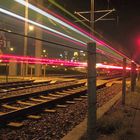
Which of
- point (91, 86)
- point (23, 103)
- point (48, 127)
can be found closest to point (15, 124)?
point (48, 127)

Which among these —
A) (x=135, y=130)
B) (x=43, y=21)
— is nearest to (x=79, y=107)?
(x=135, y=130)

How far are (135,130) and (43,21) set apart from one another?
1326 inches

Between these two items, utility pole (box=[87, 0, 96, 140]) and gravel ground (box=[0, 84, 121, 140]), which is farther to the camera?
gravel ground (box=[0, 84, 121, 140])

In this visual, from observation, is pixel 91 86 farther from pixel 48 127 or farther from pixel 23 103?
pixel 23 103

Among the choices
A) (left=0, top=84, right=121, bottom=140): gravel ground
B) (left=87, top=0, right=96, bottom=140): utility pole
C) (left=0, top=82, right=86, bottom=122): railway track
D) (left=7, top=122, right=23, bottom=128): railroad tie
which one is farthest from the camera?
(left=0, top=82, right=86, bottom=122): railway track

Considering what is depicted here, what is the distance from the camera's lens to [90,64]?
194 inches

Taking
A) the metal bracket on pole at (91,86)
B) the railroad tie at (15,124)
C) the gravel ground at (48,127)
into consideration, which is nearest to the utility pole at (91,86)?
the metal bracket on pole at (91,86)

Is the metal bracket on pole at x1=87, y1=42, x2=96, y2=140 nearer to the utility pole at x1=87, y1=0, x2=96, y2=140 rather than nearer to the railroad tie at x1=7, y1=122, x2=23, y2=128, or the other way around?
the utility pole at x1=87, y1=0, x2=96, y2=140

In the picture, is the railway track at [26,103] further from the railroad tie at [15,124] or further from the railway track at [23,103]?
the railroad tie at [15,124]

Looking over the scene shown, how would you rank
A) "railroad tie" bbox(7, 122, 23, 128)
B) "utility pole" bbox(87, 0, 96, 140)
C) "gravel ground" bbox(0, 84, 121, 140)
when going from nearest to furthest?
1. "utility pole" bbox(87, 0, 96, 140)
2. "gravel ground" bbox(0, 84, 121, 140)
3. "railroad tie" bbox(7, 122, 23, 128)

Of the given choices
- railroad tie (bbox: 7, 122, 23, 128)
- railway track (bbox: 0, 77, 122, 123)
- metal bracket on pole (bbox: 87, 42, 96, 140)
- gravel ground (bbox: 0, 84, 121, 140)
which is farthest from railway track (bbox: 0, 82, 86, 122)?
metal bracket on pole (bbox: 87, 42, 96, 140)

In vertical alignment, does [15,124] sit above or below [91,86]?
below

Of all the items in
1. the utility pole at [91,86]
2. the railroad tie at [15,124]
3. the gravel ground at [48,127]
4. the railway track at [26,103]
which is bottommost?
the gravel ground at [48,127]

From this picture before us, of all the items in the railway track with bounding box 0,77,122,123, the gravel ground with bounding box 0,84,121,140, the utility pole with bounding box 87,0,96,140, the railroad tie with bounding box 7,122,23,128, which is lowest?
the gravel ground with bounding box 0,84,121,140
